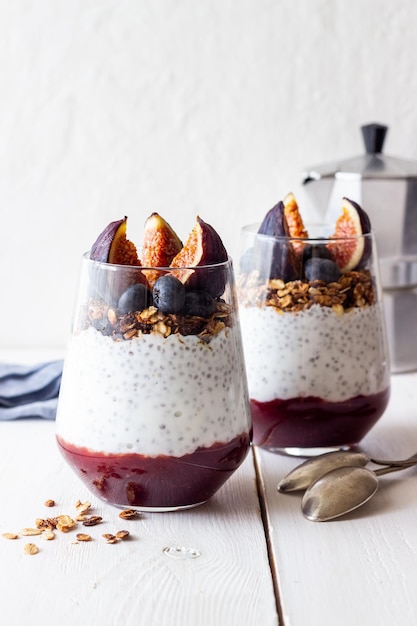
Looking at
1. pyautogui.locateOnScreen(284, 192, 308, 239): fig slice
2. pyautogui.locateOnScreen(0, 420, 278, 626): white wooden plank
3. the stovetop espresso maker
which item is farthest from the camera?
the stovetop espresso maker

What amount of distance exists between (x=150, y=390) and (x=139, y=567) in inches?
6.8

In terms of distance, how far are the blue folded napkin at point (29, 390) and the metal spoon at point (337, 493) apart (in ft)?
1.56

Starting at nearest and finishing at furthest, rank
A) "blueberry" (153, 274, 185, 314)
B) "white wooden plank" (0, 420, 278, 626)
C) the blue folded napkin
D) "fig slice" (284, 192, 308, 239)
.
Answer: "white wooden plank" (0, 420, 278, 626) → "blueberry" (153, 274, 185, 314) → "fig slice" (284, 192, 308, 239) → the blue folded napkin

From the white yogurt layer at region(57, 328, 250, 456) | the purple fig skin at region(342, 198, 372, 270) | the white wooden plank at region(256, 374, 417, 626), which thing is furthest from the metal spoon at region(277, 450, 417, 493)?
the purple fig skin at region(342, 198, 372, 270)

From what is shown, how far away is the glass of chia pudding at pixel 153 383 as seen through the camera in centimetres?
88

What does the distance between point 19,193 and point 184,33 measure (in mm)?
433

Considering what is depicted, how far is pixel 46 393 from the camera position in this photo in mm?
1358

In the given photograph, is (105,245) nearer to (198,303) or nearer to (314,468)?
(198,303)

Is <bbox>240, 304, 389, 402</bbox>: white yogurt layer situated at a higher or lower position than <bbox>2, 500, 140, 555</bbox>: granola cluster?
higher

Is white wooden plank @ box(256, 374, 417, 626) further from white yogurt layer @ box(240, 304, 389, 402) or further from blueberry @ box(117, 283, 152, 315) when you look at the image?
blueberry @ box(117, 283, 152, 315)

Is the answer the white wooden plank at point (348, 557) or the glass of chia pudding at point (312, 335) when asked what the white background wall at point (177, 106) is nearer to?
the glass of chia pudding at point (312, 335)

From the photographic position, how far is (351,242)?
107 cm

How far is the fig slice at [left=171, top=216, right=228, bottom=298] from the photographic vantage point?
0.88m

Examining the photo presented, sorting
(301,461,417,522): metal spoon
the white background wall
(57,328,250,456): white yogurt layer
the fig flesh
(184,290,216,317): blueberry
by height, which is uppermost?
the white background wall
